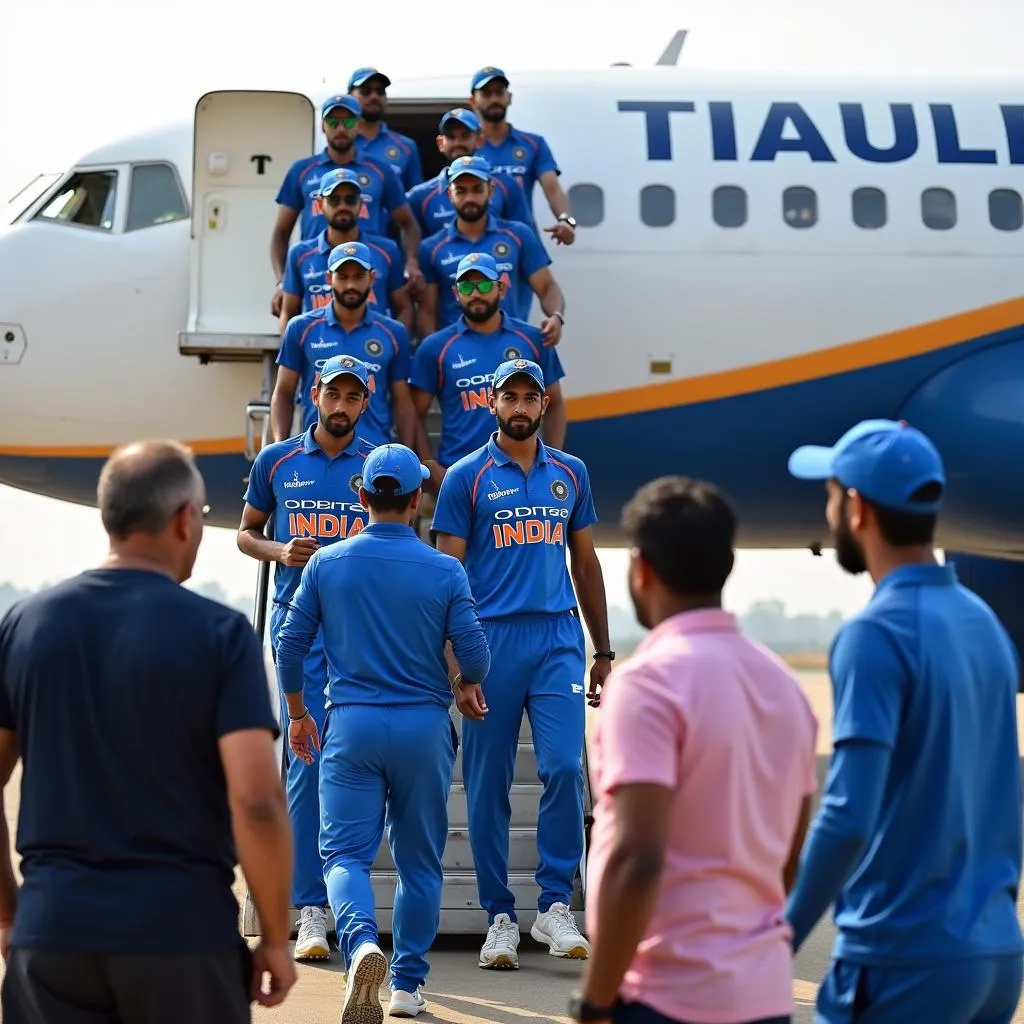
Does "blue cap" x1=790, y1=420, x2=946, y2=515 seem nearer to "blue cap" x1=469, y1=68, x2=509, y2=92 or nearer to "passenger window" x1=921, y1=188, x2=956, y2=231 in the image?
"blue cap" x1=469, y1=68, x2=509, y2=92

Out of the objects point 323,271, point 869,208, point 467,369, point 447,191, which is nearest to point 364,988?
point 467,369

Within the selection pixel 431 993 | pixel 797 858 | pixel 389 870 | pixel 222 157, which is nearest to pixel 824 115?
pixel 222 157

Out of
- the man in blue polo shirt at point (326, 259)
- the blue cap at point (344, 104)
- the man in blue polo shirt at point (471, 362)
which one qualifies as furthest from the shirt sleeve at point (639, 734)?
the blue cap at point (344, 104)

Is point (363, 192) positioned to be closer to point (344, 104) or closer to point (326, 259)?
point (344, 104)

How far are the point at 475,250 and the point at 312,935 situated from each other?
345 centimetres

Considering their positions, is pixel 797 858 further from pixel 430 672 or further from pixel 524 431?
pixel 524 431

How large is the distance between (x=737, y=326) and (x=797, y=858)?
7.81 metres

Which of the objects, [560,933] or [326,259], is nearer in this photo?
[560,933]

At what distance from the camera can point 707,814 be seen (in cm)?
299

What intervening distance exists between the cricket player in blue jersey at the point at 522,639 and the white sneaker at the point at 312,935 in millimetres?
588

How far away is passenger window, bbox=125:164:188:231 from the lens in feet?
35.4

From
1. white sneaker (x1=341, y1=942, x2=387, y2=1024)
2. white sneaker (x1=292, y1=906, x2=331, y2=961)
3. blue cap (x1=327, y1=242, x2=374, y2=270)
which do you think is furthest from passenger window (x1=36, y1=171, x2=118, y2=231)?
white sneaker (x1=341, y1=942, x2=387, y2=1024)

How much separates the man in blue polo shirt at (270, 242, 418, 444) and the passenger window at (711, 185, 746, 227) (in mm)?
3616

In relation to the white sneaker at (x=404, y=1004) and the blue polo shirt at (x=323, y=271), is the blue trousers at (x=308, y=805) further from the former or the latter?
the blue polo shirt at (x=323, y=271)
